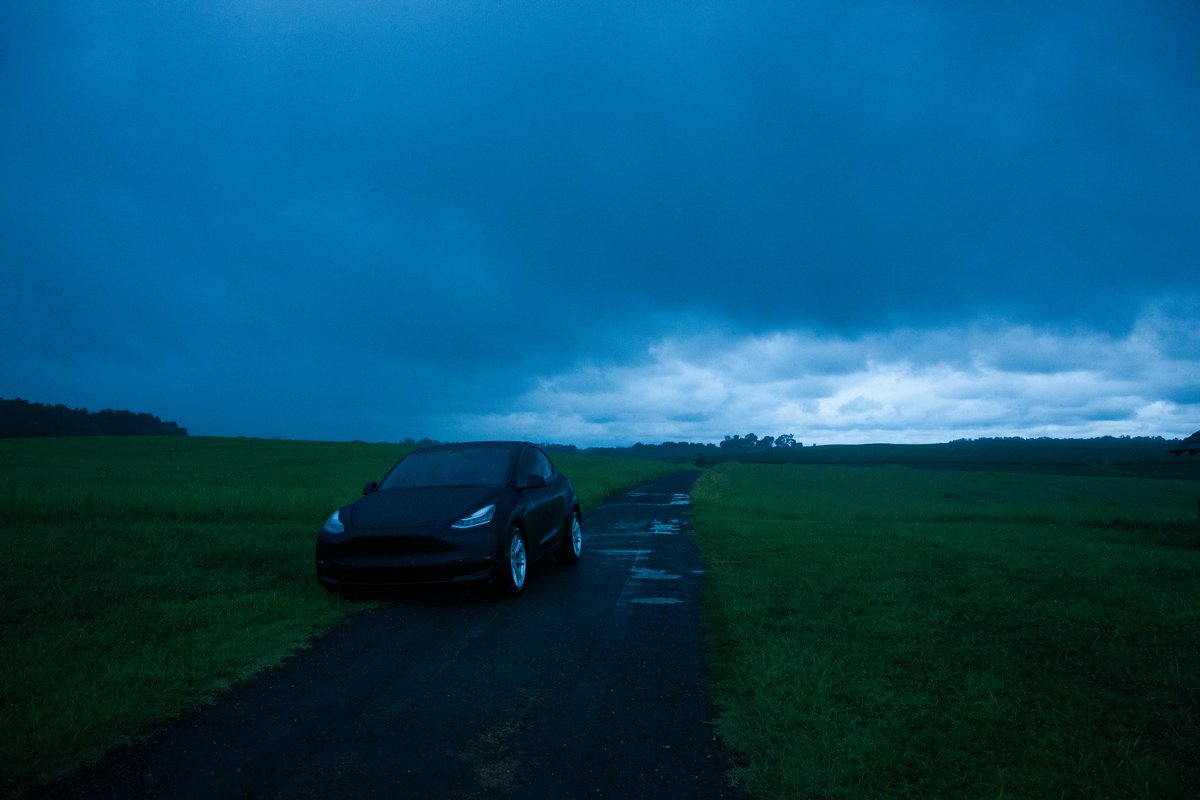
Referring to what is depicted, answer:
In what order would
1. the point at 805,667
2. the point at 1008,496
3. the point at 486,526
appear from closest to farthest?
the point at 805,667 < the point at 486,526 < the point at 1008,496

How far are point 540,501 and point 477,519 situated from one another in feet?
5.48

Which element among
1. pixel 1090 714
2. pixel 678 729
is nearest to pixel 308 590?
pixel 678 729

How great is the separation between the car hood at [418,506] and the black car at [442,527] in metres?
0.01

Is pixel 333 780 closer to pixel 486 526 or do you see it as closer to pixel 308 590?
pixel 486 526

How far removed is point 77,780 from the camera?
333 centimetres

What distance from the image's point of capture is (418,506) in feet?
26.1

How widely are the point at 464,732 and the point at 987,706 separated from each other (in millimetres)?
3128

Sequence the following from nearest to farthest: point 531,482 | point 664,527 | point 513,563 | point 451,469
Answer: point 513,563 < point 531,482 < point 451,469 < point 664,527

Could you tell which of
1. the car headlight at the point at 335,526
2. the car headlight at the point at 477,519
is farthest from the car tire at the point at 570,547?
the car headlight at the point at 335,526

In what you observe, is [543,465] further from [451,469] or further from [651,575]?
[651,575]

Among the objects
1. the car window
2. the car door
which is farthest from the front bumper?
the car window

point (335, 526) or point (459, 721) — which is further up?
point (335, 526)

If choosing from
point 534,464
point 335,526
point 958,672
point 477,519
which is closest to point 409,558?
point 477,519

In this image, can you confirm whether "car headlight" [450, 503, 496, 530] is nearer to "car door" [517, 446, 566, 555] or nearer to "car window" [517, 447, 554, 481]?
"car door" [517, 446, 566, 555]
